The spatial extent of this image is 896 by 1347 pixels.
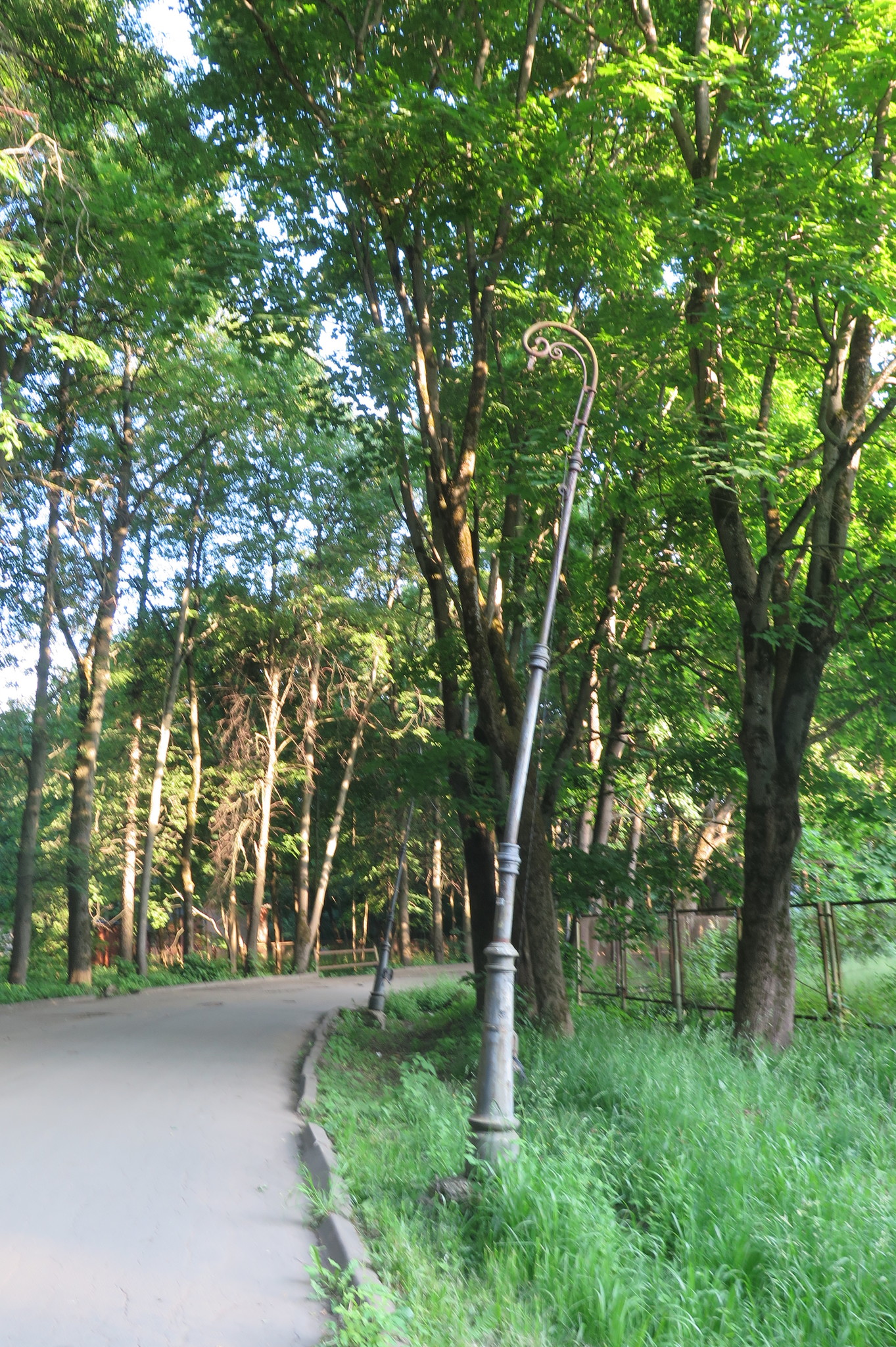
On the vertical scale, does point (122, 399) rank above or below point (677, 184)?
above

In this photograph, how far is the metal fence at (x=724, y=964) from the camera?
11391 millimetres

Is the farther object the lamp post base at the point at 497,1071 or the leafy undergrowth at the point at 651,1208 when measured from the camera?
the lamp post base at the point at 497,1071

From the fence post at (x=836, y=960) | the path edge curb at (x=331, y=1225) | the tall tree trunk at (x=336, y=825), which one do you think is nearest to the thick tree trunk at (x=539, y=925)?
the path edge curb at (x=331, y=1225)

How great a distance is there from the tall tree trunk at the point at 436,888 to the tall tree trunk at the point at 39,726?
48.4 ft

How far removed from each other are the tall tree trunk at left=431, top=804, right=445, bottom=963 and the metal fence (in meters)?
16.0

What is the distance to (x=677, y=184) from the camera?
1293 centimetres

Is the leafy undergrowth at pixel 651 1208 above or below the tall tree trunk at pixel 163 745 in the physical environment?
below

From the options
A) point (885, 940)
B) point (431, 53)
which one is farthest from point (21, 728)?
point (885, 940)

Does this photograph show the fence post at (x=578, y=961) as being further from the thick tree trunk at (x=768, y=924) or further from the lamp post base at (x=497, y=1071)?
the lamp post base at (x=497, y=1071)

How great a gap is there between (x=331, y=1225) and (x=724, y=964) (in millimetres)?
10022

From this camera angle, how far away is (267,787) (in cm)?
3181

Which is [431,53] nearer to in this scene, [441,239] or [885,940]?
[441,239]

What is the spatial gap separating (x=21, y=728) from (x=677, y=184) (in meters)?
26.5

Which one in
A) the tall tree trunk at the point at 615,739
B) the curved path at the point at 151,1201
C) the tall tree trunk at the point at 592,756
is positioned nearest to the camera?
the curved path at the point at 151,1201
